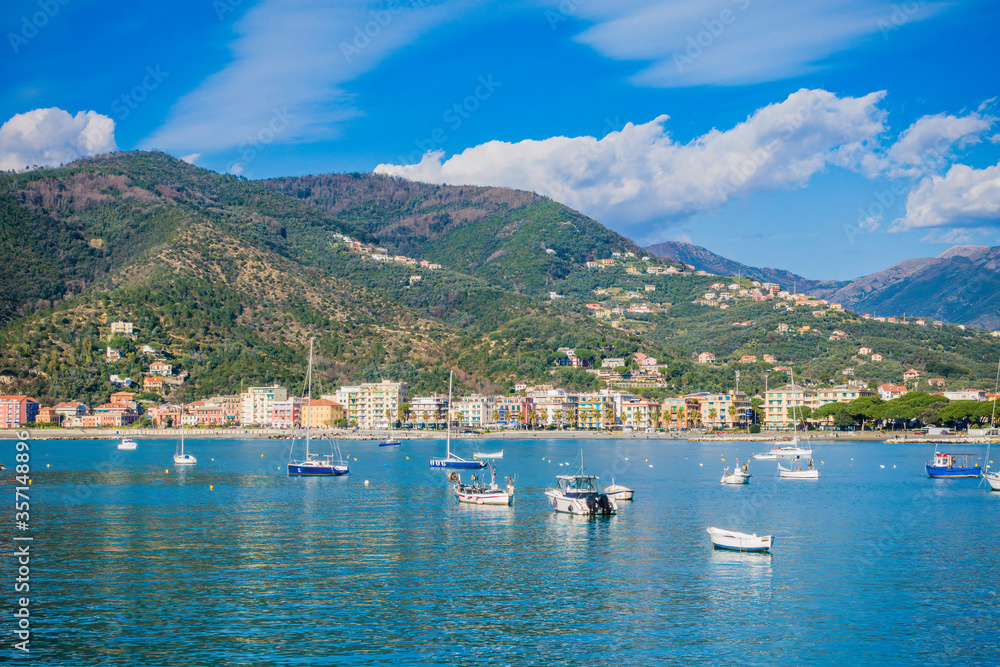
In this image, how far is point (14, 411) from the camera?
191m

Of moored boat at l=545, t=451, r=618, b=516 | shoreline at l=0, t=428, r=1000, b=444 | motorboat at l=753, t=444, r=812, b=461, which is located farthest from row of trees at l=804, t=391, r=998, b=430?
moored boat at l=545, t=451, r=618, b=516

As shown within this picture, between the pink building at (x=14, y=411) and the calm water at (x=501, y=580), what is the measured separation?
137848 mm

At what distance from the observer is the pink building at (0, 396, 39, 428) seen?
19025 cm

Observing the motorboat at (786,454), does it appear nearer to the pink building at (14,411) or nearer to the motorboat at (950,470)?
the motorboat at (950,470)

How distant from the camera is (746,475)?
3241 inches

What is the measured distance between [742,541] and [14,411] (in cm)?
18984

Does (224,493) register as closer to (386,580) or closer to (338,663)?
(386,580)

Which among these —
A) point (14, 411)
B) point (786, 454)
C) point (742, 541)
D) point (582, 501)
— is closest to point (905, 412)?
point (786, 454)

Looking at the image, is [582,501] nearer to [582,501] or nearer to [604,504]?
[582,501]

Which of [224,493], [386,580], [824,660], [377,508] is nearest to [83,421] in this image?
[224,493]

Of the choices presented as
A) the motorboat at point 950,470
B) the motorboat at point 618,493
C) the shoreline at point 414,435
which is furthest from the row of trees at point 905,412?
the motorboat at point 618,493

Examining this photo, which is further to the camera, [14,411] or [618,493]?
[14,411]

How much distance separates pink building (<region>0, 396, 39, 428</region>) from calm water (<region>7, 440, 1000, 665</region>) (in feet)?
452

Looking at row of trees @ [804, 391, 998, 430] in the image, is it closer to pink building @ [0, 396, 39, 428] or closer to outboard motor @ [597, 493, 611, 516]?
outboard motor @ [597, 493, 611, 516]
